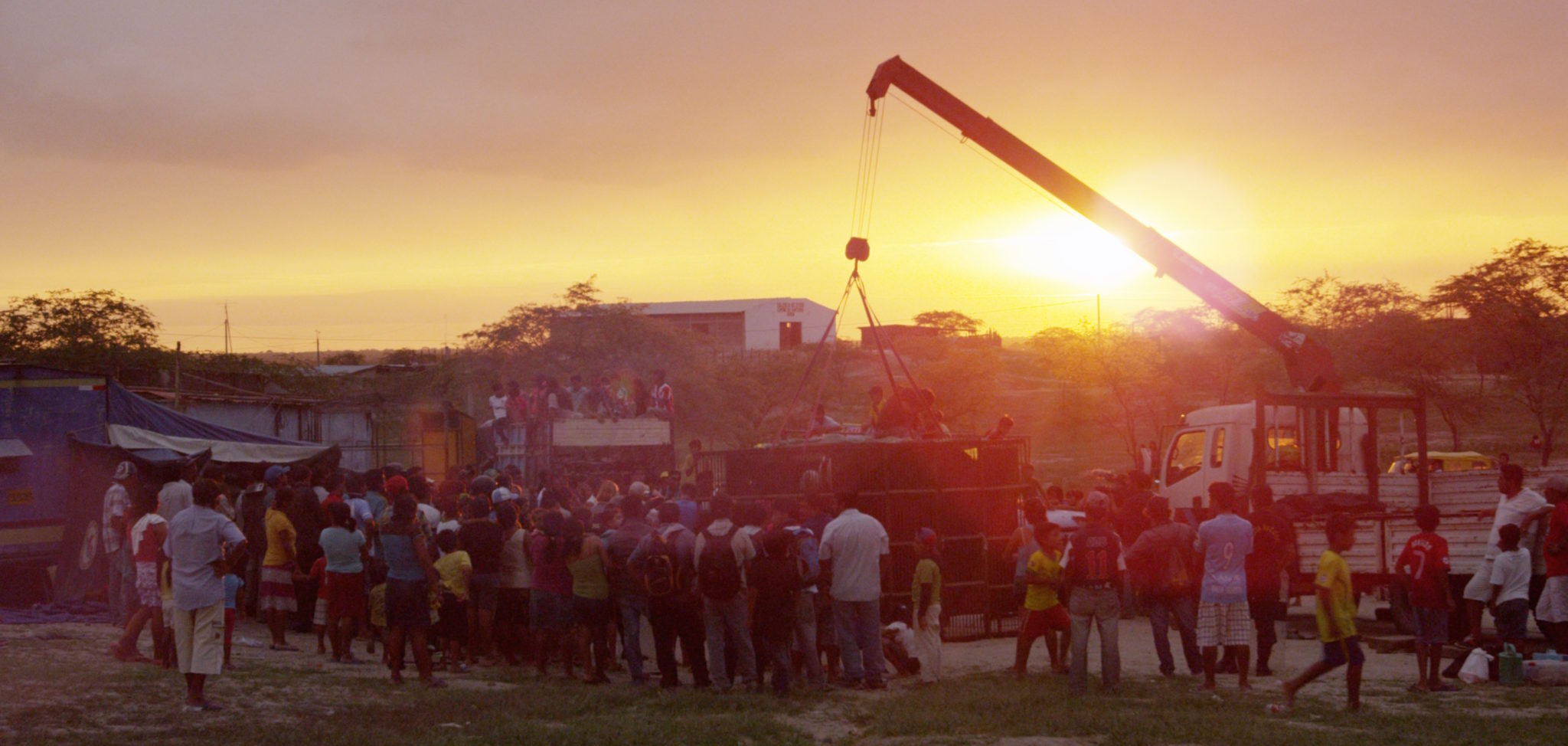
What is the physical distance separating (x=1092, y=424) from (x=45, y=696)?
177ft

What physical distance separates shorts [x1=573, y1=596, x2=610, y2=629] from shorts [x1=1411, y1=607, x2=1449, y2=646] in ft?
23.7

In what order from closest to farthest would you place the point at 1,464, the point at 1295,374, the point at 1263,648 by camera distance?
the point at 1263,648 < the point at 1,464 < the point at 1295,374

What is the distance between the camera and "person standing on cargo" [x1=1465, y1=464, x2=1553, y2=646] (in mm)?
12508

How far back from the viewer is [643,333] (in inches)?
2157

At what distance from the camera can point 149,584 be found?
39.5 ft

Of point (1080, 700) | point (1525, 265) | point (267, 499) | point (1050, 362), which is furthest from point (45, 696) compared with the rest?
point (1050, 362)

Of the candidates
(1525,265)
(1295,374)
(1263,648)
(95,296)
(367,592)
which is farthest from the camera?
(95,296)

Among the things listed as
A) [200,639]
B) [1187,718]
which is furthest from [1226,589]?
[200,639]

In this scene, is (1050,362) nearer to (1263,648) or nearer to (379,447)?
(379,447)

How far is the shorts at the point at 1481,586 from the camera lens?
1256 centimetres

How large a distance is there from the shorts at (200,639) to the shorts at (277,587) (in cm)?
352

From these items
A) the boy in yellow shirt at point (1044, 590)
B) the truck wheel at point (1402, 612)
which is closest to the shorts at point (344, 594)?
the boy in yellow shirt at point (1044, 590)

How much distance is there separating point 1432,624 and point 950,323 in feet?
185

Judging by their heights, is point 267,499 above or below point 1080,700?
above
